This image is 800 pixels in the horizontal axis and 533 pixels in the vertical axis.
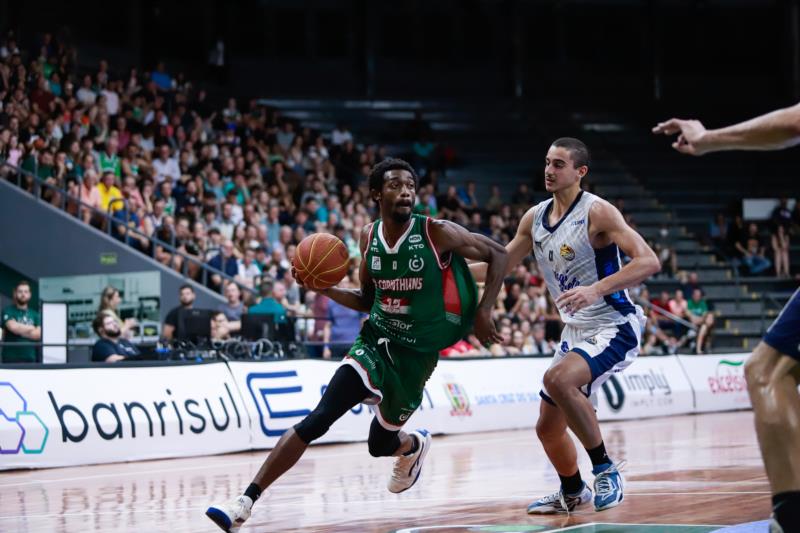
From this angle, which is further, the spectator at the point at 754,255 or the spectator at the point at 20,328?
the spectator at the point at 754,255

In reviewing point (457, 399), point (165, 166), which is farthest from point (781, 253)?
point (165, 166)

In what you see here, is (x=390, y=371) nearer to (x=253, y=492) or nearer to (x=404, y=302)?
(x=404, y=302)

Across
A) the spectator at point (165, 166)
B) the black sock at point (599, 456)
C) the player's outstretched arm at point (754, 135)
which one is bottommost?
the black sock at point (599, 456)

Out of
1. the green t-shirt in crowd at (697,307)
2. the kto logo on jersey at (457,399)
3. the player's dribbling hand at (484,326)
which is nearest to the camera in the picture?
the player's dribbling hand at (484,326)

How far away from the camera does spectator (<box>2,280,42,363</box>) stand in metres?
14.5

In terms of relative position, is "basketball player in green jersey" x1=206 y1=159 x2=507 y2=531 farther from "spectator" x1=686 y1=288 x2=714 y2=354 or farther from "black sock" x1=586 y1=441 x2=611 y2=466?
"spectator" x1=686 y1=288 x2=714 y2=354

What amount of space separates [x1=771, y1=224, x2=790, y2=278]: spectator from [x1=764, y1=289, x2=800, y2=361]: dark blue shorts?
24351 millimetres

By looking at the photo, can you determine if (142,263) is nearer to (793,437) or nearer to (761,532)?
(761,532)

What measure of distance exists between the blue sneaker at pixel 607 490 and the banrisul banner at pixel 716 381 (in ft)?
44.4

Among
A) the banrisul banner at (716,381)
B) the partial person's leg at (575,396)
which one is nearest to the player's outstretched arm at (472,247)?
the partial person's leg at (575,396)

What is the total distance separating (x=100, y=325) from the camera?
47.2 feet

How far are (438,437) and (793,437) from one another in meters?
11.6

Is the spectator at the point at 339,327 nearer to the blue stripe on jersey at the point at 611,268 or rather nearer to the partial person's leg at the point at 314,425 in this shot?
the blue stripe on jersey at the point at 611,268

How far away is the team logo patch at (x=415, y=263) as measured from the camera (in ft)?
24.7
